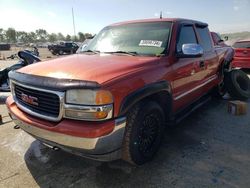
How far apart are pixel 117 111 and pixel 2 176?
5.62ft

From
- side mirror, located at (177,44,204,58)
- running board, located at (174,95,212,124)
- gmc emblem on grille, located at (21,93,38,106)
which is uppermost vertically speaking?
side mirror, located at (177,44,204,58)

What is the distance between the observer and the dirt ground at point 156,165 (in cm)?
285

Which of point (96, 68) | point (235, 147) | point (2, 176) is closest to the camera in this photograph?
point (96, 68)

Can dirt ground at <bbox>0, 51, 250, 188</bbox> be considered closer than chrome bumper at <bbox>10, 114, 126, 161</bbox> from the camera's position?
No

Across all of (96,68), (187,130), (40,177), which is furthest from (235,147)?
(40,177)

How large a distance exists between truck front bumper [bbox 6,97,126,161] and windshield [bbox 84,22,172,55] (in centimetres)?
135

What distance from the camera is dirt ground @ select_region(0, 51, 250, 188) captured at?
285 centimetres

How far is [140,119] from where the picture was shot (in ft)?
9.32

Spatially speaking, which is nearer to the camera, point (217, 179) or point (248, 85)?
point (217, 179)

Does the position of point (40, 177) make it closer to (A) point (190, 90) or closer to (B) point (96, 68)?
(B) point (96, 68)

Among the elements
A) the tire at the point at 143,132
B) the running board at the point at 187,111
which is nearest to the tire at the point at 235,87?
the running board at the point at 187,111

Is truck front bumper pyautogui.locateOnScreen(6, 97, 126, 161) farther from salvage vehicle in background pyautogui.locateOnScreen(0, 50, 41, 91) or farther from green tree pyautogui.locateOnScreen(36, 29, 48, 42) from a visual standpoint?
green tree pyautogui.locateOnScreen(36, 29, 48, 42)

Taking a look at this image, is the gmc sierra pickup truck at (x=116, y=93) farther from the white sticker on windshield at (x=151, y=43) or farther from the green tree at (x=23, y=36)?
the green tree at (x=23, y=36)

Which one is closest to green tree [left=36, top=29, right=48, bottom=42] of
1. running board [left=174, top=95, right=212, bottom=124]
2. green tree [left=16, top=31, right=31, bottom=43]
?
green tree [left=16, top=31, right=31, bottom=43]
